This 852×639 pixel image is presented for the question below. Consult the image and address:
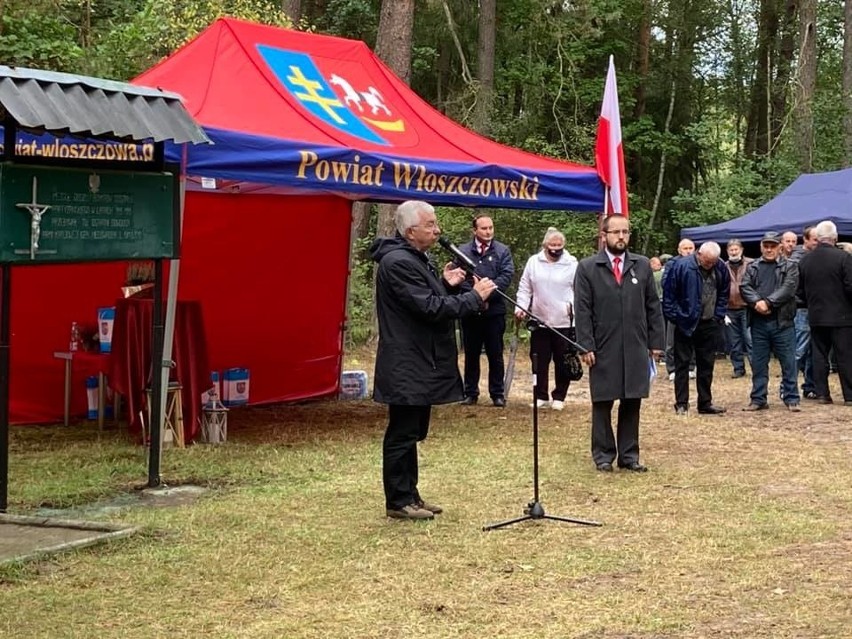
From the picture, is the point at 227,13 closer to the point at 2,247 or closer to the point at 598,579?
the point at 2,247

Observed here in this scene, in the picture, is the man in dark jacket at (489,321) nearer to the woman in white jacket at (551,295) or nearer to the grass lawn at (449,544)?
the woman in white jacket at (551,295)

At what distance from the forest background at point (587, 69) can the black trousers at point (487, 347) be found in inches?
274

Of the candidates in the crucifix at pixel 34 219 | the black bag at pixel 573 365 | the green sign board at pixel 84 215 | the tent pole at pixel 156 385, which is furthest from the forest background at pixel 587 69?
the crucifix at pixel 34 219

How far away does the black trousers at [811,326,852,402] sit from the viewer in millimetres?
12164

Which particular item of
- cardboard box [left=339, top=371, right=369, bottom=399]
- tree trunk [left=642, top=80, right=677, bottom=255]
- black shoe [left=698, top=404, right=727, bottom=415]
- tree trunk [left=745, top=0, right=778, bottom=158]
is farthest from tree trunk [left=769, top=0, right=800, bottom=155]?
black shoe [left=698, top=404, right=727, bottom=415]

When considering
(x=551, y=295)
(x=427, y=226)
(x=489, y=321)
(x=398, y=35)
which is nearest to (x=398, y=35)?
(x=398, y=35)

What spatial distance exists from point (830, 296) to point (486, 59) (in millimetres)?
13854

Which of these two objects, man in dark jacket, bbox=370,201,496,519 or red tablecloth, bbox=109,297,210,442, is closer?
man in dark jacket, bbox=370,201,496,519

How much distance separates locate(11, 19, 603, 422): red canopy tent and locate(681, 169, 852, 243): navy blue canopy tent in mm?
6950

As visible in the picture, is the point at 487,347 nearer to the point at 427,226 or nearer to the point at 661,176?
the point at 427,226

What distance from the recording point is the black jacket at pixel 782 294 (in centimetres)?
1172

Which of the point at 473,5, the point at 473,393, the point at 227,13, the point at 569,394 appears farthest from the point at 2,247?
the point at 473,5

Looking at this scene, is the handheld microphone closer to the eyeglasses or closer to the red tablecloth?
the eyeglasses

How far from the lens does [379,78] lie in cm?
1155
